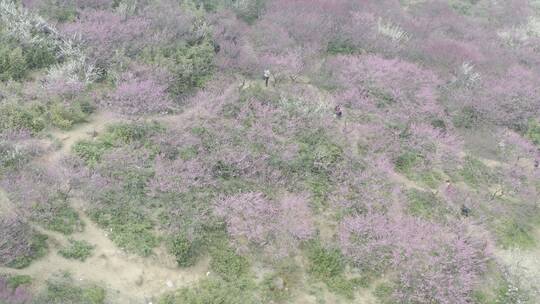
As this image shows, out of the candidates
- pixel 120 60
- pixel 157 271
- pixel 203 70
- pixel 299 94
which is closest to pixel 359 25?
pixel 299 94

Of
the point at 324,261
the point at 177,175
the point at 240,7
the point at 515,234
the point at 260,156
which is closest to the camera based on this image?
the point at 324,261

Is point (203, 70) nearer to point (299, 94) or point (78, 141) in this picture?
point (299, 94)

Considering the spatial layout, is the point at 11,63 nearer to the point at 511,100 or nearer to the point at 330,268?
the point at 330,268

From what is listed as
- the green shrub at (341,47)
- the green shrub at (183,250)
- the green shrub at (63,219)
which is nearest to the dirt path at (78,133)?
the green shrub at (63,219)

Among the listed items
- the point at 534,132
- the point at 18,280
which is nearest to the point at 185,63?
the point at 18,280

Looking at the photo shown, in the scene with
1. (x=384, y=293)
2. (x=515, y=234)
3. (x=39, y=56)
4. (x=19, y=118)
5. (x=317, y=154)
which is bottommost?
(x=515, y=234)

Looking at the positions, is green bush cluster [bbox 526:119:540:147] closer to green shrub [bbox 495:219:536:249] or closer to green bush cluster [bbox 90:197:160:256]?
green shrub [bbox 495:219:536:249]
